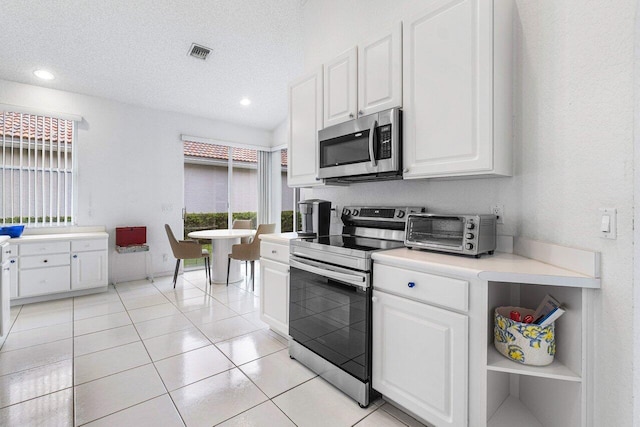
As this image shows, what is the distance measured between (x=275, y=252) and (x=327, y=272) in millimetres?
741

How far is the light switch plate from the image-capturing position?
45.9 inches

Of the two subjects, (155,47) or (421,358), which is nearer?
(421,358)

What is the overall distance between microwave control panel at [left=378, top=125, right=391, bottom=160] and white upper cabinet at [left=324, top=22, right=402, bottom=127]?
0.16m

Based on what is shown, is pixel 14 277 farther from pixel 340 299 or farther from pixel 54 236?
pixel 340 299

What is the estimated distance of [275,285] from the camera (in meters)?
2.58

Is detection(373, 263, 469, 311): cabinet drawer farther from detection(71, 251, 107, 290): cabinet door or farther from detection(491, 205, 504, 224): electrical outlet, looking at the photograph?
detection(71, 251, 107, 290): cabinet door

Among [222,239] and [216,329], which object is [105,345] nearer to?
[216,329]

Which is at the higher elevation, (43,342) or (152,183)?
(152,183)

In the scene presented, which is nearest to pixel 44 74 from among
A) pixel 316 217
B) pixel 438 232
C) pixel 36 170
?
pixel 36 170

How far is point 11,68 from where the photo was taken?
353 cm

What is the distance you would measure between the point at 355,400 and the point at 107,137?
188 inches

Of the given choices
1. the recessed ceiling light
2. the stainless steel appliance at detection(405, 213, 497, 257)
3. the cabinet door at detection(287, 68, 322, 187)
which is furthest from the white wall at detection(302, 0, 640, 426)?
the recessed ceiling light

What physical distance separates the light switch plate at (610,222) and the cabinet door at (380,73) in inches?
45.7

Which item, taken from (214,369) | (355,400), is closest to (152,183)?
(214,369)
